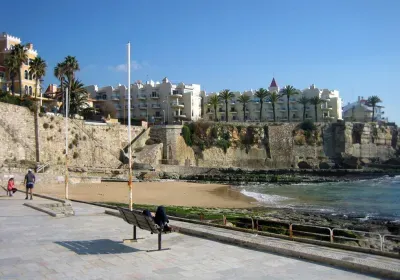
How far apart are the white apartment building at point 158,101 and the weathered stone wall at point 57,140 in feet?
90.6

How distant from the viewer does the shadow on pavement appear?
765 centimetres

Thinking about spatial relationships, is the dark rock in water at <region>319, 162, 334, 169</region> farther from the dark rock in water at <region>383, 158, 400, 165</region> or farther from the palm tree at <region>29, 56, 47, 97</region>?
the palm tree at <region>29, 56, 47, 97</region>

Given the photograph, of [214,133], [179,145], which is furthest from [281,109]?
[179,145]

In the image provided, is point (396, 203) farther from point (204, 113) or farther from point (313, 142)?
point (204, 113)

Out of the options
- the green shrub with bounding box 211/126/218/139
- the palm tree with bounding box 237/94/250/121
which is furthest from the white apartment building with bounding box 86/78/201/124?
the green shrub with bounding box 211/126/218/139

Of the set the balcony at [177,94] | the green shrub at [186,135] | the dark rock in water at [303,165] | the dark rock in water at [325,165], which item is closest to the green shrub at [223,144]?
the green shrub at [186,135]

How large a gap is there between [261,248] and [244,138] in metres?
63.1

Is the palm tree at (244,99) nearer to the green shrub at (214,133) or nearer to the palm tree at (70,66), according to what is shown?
the green shrub at (214,133)

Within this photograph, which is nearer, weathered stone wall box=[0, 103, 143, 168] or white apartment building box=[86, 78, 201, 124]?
weathered stone wall box=[0, 103, 143, 168]

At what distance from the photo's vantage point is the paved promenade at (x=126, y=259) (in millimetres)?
6043

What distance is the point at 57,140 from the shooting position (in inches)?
1734

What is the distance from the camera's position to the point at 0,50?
184 feet

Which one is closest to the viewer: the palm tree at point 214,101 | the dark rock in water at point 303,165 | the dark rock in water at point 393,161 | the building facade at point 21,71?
the building facade at point 21,71

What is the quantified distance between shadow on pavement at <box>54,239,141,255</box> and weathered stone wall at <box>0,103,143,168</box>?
31.9 m
